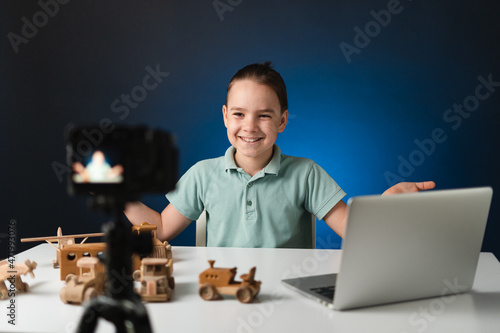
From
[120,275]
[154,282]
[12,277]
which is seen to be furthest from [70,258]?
[120,275]

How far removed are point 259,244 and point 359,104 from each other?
4.32 feet

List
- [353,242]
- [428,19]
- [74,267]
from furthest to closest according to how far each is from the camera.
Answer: [428,19] → [74,267] → [353,242]

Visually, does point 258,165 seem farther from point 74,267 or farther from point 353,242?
point 353,242

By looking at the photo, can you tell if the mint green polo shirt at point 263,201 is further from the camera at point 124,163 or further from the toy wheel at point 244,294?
the camera at point 124,163

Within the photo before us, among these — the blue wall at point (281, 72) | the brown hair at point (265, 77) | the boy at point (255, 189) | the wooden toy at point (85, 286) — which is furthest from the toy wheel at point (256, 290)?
the blue wall at point (281, 72)

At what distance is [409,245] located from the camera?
2.87ft

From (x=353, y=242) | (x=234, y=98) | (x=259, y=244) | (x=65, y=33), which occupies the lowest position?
(x=259, y=244)

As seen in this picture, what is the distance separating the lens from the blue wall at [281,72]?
8.62ft

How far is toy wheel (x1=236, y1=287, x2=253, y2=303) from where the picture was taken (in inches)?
36.1

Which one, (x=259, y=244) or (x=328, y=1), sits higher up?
(x=328, y=1)

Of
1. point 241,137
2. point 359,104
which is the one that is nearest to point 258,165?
point 241,137

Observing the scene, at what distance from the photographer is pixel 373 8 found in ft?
8.65

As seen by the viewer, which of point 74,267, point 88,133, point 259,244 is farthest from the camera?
point 259,244

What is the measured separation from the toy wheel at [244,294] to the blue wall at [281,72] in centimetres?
183
